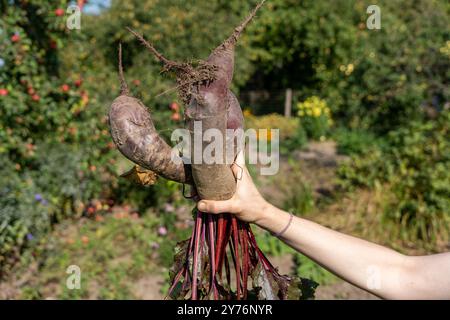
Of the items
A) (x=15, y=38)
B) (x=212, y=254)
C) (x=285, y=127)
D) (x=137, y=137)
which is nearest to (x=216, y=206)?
(x=212, y=254)

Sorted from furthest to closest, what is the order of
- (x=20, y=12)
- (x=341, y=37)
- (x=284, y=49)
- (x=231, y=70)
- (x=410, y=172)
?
(x=284, y=49) < (x=341, y=37) < (x=410, y=172) < (x=20, y=12) < (x=231, y=70)

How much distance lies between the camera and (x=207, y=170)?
1434 mm

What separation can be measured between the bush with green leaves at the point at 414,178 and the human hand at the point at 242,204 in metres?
3.21

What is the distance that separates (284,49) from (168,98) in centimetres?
590

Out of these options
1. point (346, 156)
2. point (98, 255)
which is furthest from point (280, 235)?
point (346, 156)

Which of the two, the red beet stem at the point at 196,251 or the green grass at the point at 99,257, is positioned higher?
the red beet stem at the point at 196,251

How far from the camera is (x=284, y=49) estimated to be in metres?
9.95

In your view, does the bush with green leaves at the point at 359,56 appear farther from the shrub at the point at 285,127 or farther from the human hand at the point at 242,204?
the human hand at the point at 242,204

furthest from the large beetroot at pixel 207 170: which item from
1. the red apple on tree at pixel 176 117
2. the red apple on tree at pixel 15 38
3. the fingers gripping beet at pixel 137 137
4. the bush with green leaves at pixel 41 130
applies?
the red apple on tree at pixel 176 117

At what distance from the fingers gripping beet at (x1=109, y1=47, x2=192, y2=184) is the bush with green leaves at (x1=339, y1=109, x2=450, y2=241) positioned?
11.0 ft

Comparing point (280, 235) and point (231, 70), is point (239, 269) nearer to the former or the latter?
point (280, 235)

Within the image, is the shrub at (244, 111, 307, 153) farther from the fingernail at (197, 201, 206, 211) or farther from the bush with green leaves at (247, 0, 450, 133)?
the fingernail at (197, 201, 206, 211)

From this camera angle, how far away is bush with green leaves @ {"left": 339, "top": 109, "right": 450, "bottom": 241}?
4.25 metres

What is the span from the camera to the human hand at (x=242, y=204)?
4.81ft
